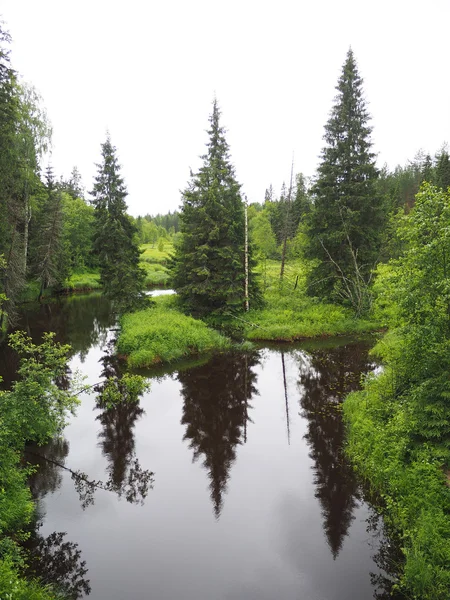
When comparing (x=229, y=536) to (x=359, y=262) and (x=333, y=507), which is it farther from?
(x=359, y=262)

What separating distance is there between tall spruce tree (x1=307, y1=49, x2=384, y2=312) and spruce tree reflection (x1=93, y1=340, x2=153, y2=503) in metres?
18.3

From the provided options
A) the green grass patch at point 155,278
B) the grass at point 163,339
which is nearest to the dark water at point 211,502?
the grass at point 163,339

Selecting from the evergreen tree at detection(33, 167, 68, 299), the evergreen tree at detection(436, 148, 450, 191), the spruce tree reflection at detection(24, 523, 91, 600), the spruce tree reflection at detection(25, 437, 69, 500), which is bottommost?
the spruce tree reflection at detection(24, 523, 91, 600)

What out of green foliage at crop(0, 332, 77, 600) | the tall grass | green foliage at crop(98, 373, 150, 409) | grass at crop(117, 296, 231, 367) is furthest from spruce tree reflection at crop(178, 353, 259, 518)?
the tall grass

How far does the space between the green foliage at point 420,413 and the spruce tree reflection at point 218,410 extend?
416cm

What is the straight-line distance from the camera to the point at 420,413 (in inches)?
372

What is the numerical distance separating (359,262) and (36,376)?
25.2 metres

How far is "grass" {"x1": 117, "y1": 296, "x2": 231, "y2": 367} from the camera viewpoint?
20516 mm

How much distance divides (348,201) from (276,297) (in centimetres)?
989

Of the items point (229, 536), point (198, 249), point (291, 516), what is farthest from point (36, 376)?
point (198, 249)

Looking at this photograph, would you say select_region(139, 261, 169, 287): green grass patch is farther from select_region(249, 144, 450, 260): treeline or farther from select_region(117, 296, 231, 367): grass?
select_region(117, 296, 231, 367): grass

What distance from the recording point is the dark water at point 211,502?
775cm

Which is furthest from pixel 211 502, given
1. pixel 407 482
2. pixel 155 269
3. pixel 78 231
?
pixel 155 269

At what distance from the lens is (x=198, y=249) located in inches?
1091
